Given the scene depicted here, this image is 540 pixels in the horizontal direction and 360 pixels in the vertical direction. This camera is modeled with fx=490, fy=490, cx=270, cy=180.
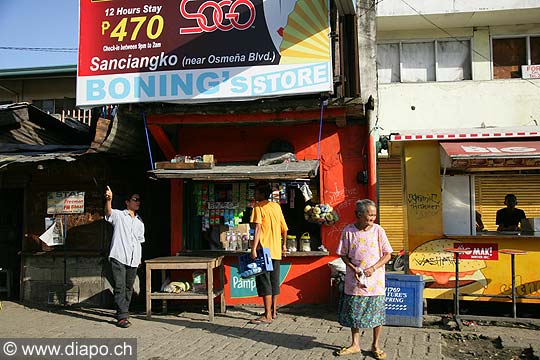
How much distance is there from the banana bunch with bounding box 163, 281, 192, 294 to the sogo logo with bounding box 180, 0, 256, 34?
396 cm

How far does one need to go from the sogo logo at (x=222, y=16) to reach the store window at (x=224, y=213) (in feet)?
8.36

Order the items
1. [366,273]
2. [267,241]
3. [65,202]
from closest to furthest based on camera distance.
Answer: [366,273]
[267,241]
[65,202]

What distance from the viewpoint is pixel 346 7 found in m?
7.81

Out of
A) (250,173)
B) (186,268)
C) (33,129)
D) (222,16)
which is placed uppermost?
(222,16)

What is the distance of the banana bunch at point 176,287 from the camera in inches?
298

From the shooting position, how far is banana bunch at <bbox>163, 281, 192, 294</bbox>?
756 cm

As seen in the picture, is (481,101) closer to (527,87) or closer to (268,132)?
(527,87)

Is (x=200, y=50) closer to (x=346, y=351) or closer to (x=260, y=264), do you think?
(x=260, y=264)

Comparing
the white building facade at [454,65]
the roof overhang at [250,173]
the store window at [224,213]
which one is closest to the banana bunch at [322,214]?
the store window at [224,213]

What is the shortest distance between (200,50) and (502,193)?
7.38 metres

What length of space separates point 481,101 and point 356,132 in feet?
22.8

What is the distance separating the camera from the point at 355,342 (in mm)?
5352

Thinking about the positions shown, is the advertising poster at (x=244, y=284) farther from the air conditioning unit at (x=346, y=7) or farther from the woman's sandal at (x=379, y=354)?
Answer: the air conditioning unit at (x=346, y=7)

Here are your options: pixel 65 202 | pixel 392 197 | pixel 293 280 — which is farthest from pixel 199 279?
pixel 392 197
